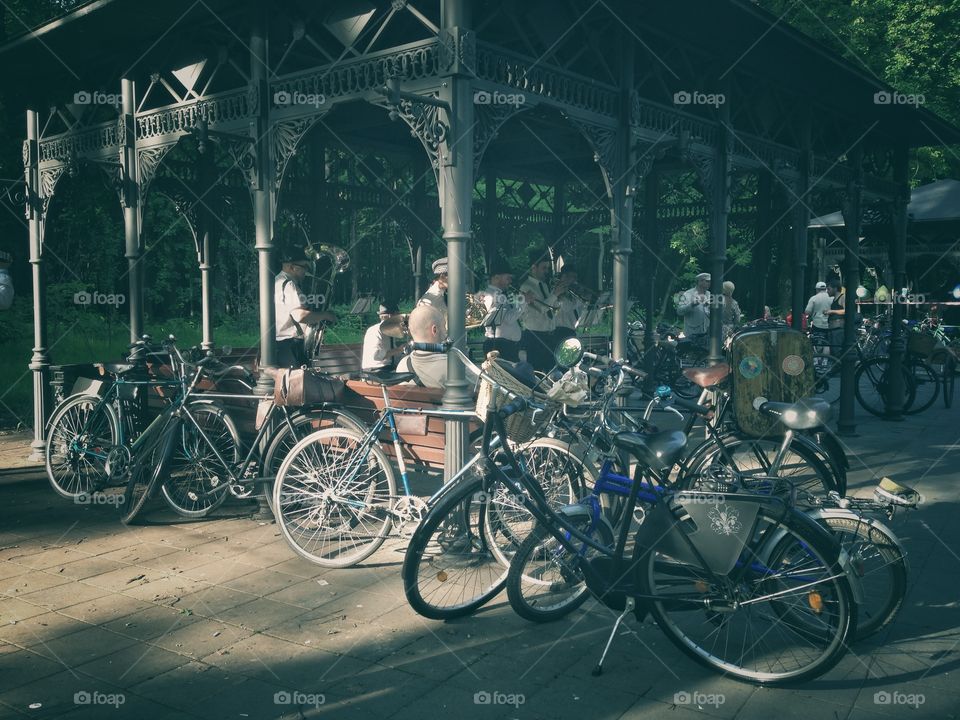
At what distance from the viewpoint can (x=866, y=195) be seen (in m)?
11.6

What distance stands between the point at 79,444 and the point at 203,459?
160 cm

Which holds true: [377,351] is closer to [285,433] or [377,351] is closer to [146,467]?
[285,433]

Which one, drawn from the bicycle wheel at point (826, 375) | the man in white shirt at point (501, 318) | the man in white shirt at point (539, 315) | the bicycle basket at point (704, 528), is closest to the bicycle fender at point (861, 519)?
the bicycle basket at point (704, 528)

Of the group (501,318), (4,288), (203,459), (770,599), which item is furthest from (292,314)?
(770,599)

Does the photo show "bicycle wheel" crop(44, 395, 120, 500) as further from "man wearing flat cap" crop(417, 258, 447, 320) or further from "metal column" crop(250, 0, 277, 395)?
"man wearing flat cap" crop(417, 258, 447, 320)

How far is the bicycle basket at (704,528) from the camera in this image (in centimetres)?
352

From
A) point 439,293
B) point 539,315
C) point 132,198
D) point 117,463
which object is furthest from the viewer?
point 539,315

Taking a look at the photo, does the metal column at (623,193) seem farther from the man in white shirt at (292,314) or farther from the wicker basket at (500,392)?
the wicker basket at (500,392)

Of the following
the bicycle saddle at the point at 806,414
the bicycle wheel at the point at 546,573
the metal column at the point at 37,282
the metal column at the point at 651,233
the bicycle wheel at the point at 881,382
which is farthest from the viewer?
the metal column at the point at 651,233

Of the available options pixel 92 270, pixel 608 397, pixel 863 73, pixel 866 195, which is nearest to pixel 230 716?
pixel 608 397

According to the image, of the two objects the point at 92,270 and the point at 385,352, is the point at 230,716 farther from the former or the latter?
the point at 92,270

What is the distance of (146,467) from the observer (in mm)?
6191

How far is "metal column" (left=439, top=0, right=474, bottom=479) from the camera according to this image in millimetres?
5375

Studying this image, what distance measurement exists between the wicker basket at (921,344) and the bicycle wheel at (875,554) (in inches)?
349
